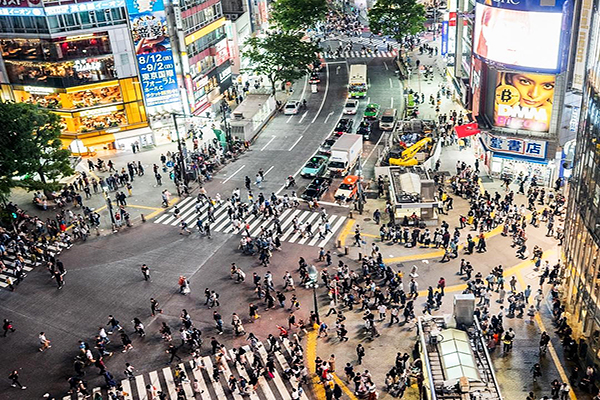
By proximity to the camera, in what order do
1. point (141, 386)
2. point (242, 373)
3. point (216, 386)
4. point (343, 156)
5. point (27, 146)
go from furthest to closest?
point (343, 156) < point (27, 146) < point (242, 373) < point (141, 386) < point (216, 386)

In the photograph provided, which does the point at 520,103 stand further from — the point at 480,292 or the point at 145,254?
the point at 145,254

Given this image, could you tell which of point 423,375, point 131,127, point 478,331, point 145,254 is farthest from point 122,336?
point 131,127

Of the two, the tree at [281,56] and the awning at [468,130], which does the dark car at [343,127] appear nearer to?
the tree at [281,56]

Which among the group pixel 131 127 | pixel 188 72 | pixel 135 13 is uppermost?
pixel 135 13

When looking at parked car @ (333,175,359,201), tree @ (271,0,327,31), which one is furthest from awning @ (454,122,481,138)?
tree @ (271,0,327,31)

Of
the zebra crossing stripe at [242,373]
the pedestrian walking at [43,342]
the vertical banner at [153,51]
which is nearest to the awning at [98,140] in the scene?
the vertical banner at [153,51]

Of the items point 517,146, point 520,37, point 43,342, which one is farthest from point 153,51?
point 517,146

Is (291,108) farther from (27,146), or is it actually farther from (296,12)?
(27,146)
